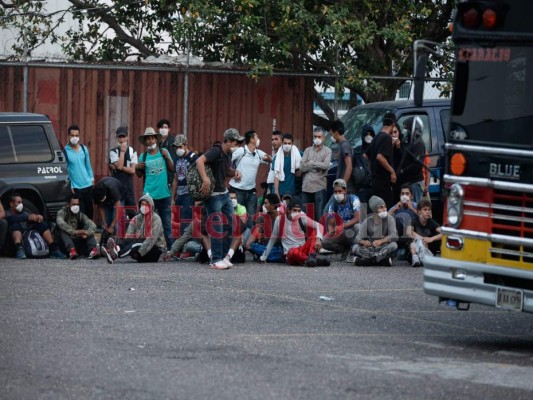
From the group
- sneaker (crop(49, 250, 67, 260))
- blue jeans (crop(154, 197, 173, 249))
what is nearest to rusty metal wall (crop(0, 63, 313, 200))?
blue jeans (crop(154, 197, 173, 249))

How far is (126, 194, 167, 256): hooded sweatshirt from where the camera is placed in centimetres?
1697

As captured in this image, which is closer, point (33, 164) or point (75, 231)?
point (75, 231)

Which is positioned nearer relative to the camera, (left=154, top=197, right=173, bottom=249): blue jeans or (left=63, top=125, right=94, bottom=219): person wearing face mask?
(left=154, top=197, right=173, bottom=249): blue jeans

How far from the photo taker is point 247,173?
61.0 feet

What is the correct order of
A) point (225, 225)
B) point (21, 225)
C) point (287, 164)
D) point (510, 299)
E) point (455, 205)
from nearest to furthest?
point (510, 299)
point (455, 205)
point (225, 225)
point (21, 225)
point (287, 164)

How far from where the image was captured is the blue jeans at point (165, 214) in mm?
17953

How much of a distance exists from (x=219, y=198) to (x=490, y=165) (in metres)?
6.67

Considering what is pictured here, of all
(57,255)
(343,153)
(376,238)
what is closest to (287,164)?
(343,153)

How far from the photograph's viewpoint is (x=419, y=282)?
1511 cm

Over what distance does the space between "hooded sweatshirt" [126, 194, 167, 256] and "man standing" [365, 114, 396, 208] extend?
3159 mm

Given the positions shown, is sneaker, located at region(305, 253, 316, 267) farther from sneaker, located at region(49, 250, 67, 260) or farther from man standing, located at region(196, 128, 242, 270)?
sneaker, located at region(49, 250, 67, 260)

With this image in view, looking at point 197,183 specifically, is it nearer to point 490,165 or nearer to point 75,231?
point 75,231

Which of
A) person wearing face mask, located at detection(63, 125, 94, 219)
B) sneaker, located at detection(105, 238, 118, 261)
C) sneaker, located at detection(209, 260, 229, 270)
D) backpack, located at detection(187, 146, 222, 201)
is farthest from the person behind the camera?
person wearing face mask, located at detection(63, 125, 94, 219)

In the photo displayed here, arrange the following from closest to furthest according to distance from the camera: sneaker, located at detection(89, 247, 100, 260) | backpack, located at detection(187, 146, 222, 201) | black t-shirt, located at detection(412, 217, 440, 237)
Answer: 1. backpack, located at detection(187, 146, 222, 201)
2. black t-shirt, located at detection(412, 217, 440, 237)
3. sneaker, located at detection(89, 247, 100, 260)
